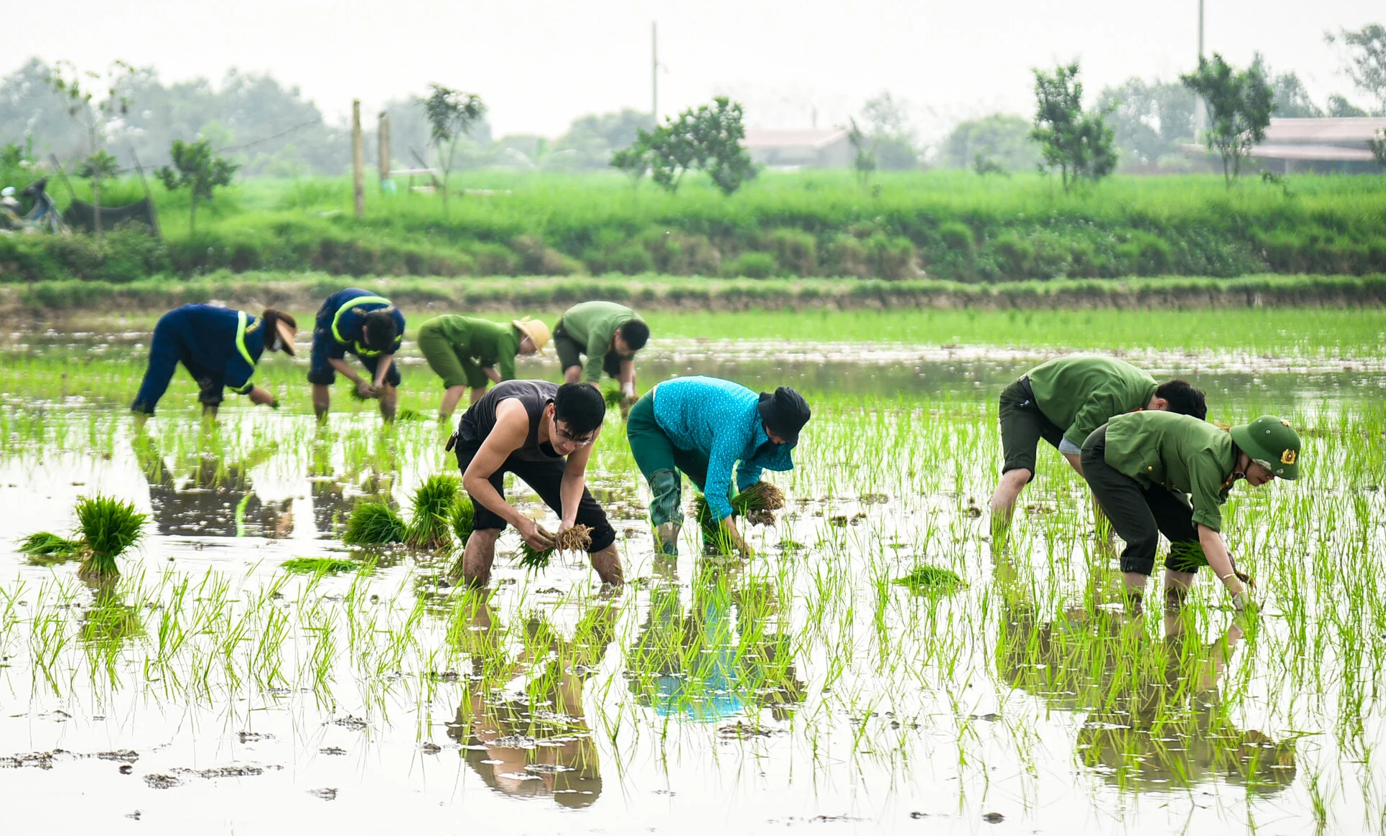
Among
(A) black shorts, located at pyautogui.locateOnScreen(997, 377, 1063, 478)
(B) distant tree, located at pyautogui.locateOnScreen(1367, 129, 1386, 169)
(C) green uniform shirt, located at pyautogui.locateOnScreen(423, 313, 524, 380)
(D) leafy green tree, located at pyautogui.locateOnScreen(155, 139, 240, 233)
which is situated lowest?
(A) black shorts, located at pyautogui.locateOnScreen(997, 377, 1063, 478)

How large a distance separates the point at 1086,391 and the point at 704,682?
261cm

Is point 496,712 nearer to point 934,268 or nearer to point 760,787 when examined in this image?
point 760,787

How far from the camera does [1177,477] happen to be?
5.04 metres

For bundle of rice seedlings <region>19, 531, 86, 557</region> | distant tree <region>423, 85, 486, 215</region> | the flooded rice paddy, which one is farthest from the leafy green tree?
bundle of rice seedlings <region>19, 531, 86, 557</region>

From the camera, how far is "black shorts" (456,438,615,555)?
17.7 feet

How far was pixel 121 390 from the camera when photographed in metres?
13.0

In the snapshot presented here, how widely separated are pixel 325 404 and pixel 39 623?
631 centimetres

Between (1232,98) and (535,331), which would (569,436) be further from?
(1232,98)

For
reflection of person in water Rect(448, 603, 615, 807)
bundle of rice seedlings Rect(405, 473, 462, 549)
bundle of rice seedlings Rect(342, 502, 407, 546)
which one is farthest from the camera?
bundle of rice seedlings Rect(342, 502, 407, 546)

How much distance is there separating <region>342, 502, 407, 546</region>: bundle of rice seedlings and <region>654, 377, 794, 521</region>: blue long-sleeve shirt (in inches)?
56.0

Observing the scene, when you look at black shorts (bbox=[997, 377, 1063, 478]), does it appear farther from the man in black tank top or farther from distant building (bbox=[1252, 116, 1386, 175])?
distant building (bbox=[1252, 116, 1386, 175])

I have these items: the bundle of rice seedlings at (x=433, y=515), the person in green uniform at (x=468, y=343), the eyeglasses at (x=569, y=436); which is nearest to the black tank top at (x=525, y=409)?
the eyeglasses at (x=569, y=436)

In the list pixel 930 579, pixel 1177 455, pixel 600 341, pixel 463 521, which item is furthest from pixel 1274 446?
pixel 600 341

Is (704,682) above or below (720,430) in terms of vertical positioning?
below
